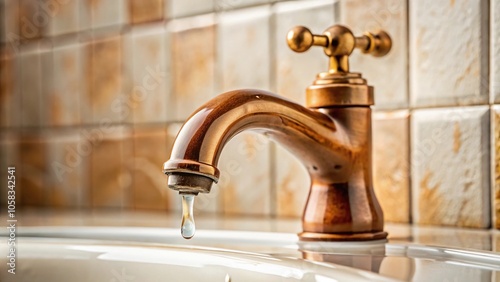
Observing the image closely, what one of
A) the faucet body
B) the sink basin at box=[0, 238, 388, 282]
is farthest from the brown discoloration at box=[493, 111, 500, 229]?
the sink basin at box=[0, 238, 388, 282]

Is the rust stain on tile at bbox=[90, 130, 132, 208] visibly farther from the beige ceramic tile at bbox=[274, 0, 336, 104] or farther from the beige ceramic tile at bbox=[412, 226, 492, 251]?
the beige ceramic tile at bbox=[412, 226, 492, 251]

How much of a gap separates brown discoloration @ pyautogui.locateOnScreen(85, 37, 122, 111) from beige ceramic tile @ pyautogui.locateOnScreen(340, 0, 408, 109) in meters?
0.37

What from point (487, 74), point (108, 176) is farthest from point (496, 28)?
point (108, 176)

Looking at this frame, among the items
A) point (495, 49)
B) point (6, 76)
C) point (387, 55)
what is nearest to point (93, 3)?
point (6, 76)

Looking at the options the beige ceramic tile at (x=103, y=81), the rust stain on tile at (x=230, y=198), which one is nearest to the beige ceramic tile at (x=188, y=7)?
the beige ceramic tile at (x=103, y=81)

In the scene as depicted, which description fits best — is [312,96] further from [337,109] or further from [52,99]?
[52,99]

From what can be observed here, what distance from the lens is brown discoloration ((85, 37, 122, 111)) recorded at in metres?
1.02

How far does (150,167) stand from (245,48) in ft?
0.70

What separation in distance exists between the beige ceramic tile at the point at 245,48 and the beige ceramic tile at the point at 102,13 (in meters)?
0.18

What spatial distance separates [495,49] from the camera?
0.66 m

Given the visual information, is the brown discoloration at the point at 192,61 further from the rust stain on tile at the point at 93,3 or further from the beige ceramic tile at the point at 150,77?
the rust stain on tile at the point at 93,3

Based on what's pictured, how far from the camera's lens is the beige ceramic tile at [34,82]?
3.71 ft

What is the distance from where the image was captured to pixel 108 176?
103 cm

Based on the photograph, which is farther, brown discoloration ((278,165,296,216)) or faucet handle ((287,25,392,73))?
brown discoloration ((278,165,296,216))
